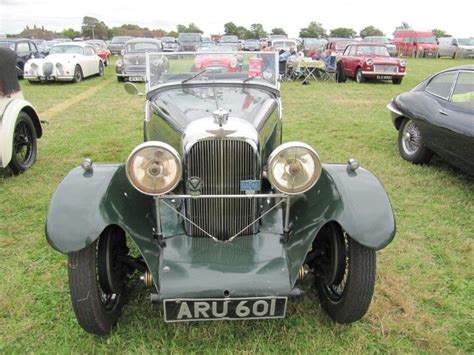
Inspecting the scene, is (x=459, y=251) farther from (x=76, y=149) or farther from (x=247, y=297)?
(x=76, y=149)

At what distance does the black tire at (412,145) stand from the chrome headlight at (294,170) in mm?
3850

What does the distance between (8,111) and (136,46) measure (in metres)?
11.2

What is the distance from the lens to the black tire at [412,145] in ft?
19.4

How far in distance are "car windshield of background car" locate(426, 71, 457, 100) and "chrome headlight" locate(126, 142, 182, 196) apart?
4352mm

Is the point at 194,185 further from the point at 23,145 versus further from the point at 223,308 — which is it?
the point at 23,145

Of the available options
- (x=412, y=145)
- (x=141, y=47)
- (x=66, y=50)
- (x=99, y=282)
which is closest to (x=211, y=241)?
(x=99, y=282)

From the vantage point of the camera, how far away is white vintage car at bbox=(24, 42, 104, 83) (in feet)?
46.0

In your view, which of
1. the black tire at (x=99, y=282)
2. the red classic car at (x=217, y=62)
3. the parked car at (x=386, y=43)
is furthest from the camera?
the parked car at (x=386, y=43)

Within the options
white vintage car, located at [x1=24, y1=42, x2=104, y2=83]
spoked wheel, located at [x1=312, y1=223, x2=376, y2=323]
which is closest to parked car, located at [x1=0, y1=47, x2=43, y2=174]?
spoked wheel, located at [x1=312, y1=223, x2=376, y2=323]

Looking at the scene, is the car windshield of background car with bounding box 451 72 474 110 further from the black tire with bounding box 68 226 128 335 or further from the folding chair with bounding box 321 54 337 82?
the folding chair with bounding box 321 54 337 82

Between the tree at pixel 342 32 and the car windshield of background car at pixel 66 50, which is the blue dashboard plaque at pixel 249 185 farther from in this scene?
the tree at pixel 342 32

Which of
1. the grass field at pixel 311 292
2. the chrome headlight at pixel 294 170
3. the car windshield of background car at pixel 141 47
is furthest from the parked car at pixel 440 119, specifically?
the car windshield of background car at pixel 141 47

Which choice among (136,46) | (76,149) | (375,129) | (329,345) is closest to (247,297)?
(329,345)

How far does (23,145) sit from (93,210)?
3975mm
